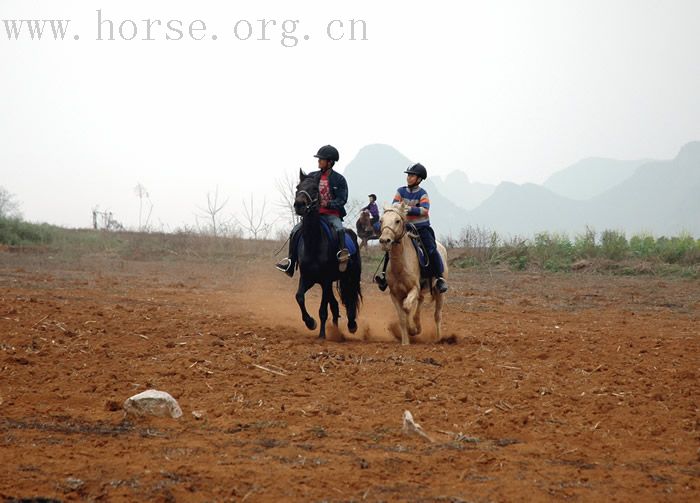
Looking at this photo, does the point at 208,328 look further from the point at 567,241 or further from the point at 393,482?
the point at 567,241

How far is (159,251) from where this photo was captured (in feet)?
106

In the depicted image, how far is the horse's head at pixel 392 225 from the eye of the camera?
9828mm

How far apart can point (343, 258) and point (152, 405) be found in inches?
194

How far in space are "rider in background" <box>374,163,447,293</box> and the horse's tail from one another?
1.76 feet

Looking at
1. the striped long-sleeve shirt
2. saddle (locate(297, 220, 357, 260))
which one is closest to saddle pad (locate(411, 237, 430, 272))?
the striped long-sleeve shirt

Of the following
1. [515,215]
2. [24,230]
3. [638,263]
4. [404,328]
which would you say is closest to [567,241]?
[638,263]

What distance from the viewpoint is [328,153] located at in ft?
36.1

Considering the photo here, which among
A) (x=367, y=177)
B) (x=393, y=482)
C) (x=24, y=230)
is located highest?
(x=367, y=177)

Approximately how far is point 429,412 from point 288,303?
10.3 m

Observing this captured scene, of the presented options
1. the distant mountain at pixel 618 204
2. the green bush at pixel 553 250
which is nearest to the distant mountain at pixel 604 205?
the distant mountain at pixel 618 204

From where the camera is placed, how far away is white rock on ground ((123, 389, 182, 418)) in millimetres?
6137

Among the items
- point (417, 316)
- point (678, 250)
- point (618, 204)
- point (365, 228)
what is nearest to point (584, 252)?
point (678, 250)

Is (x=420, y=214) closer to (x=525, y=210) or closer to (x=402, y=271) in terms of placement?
(x=402, y=271)

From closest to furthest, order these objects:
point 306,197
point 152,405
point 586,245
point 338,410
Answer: point 152,405, point 338,410, point 306,197, point 586,245
